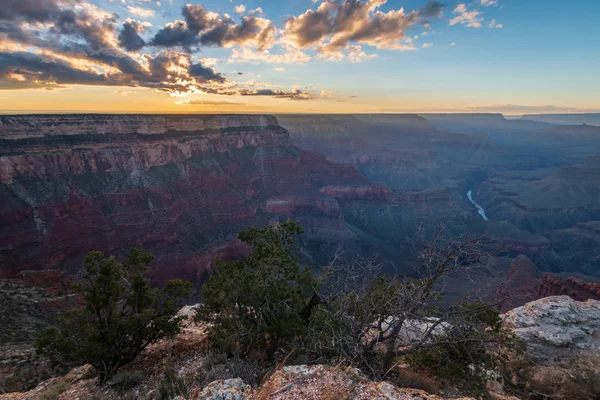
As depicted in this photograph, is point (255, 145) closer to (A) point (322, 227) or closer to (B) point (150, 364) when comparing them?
(A) point (322, 227)

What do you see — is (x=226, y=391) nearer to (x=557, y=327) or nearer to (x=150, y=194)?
(x=557, y=327)

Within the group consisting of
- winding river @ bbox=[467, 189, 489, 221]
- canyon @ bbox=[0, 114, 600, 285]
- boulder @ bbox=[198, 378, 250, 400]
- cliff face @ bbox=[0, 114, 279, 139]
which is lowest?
winding river @ bbox=[467, 189, 489, 221]

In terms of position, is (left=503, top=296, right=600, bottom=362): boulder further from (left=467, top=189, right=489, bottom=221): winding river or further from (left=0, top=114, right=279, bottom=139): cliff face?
(left=467, top=189, right=489, bottom=221): winding river

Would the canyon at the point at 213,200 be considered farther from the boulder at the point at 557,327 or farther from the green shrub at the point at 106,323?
the green shrub at the point at 106,323

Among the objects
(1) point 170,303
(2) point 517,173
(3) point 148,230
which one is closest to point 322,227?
(3) point 148,230

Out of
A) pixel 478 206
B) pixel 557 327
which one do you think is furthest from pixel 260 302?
pixel 478 206

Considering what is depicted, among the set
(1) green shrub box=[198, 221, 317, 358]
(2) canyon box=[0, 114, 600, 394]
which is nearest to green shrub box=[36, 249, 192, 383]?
(1) green shrub box=[198, 221, 317, 358]

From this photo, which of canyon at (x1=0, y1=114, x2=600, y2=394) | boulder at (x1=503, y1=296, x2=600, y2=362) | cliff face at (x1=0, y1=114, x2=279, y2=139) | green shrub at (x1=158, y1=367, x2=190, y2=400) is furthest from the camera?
cliff face at (x1=0, y1=114, x2=279, y2=139)
